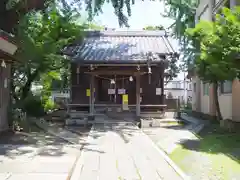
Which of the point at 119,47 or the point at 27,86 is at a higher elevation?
the point at 119,47

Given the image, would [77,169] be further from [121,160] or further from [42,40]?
[42,40]

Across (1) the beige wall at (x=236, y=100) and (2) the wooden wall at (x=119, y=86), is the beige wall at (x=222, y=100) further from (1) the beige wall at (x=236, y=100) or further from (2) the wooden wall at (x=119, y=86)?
(2) the wooden wall at (x=119, y=86)

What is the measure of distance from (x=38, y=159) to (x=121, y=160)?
2068 millimetres

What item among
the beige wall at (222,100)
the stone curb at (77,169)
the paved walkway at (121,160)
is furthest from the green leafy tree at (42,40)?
the stone curb at (77,169)

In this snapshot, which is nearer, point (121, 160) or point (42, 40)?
point (121, 160)

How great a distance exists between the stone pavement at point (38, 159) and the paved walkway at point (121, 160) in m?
0.36

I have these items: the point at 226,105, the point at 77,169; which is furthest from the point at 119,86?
the point at 77,169

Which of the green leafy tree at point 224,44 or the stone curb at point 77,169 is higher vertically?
the green leafy tree at point 224,44

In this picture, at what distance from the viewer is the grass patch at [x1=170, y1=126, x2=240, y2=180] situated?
6.27 m

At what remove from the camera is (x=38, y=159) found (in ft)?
23.7

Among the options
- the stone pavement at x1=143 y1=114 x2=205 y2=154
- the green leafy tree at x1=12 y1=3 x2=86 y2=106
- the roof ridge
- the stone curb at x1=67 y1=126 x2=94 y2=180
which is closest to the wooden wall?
the green leafy tree at x1=12 y1=3 x2=86 y2=106

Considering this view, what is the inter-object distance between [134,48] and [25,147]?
10.6m

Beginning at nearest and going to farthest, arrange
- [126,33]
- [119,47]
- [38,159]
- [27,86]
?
[38,159] → [119,47] → [27,86] → [126,33]

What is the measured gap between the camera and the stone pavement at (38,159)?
5885 mm
